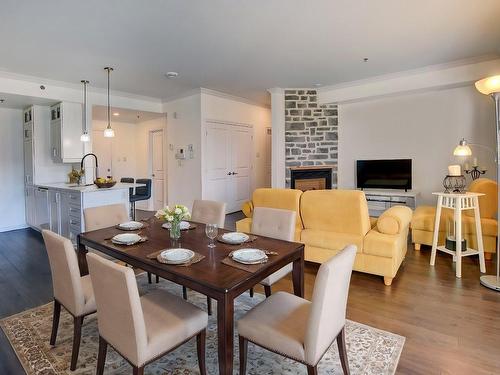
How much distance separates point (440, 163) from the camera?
5.17 m

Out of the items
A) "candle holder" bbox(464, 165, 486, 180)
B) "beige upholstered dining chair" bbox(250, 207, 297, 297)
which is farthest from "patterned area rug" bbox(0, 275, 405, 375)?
"candle holder" bbox(464, 165, 486, 180)

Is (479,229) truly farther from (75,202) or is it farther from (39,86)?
(39,86)

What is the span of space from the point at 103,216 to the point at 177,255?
1392 millimetres

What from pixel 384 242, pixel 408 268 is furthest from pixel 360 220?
pixel 408 268

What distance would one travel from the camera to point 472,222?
12.1 ft

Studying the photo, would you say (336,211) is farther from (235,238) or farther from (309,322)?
(309,322)

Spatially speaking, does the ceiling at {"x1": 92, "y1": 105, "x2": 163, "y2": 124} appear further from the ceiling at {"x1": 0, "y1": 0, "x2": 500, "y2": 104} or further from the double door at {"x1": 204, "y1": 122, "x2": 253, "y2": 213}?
the double door at {"x1": 204, "y1": 122, "x2": 253, "y2": 213}

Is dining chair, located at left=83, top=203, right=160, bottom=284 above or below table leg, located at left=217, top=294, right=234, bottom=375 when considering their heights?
above

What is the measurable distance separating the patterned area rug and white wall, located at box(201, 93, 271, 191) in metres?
4.40

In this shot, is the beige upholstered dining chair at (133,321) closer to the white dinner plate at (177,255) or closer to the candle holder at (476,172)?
the white dinner plate at (177,255)

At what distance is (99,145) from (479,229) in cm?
766

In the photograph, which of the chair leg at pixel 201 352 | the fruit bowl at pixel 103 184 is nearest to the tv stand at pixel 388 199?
the fruit bowl at pixel 103 184

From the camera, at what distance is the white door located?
727cm

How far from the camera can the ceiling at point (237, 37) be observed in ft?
9.19
